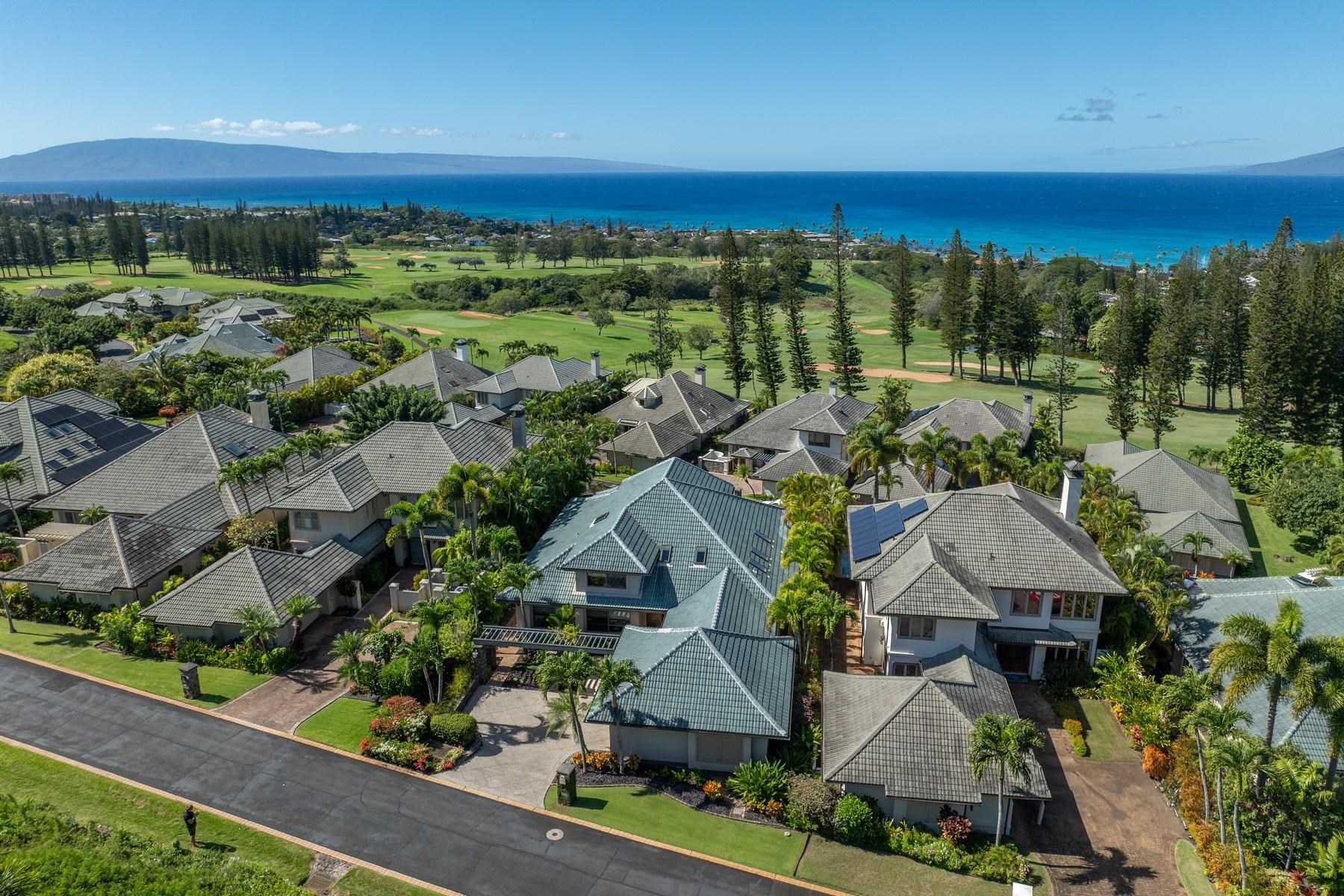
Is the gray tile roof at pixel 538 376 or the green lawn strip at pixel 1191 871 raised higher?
the gray tile roof at pixel 538 376

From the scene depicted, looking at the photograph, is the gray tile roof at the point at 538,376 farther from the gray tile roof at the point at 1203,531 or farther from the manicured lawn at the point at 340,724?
the gray tile roof at the point at 1203,531

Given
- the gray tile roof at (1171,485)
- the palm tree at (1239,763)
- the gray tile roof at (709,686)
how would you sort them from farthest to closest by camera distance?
1. the gray tile roof at (1171,485)
2. the gray tile roof at (709,686)
3. the palm tree at (1239,763)

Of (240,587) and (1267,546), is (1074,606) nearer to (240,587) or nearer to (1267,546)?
(1267,546)

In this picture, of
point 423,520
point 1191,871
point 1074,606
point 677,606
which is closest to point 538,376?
point 423,520

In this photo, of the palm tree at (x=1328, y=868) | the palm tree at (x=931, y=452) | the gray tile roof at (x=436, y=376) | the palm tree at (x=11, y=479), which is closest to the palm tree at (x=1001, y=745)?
the palm tree at (x=1328, y=868)

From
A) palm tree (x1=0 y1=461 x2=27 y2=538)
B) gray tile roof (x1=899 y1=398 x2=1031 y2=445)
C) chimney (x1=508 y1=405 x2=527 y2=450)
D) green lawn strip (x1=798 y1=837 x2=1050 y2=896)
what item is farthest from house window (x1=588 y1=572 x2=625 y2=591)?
palm tree (x1=0 y1=461 x2=27 y2=538)

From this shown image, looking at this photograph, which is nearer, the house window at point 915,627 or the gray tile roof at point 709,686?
the gray tile roof at point 709,686
